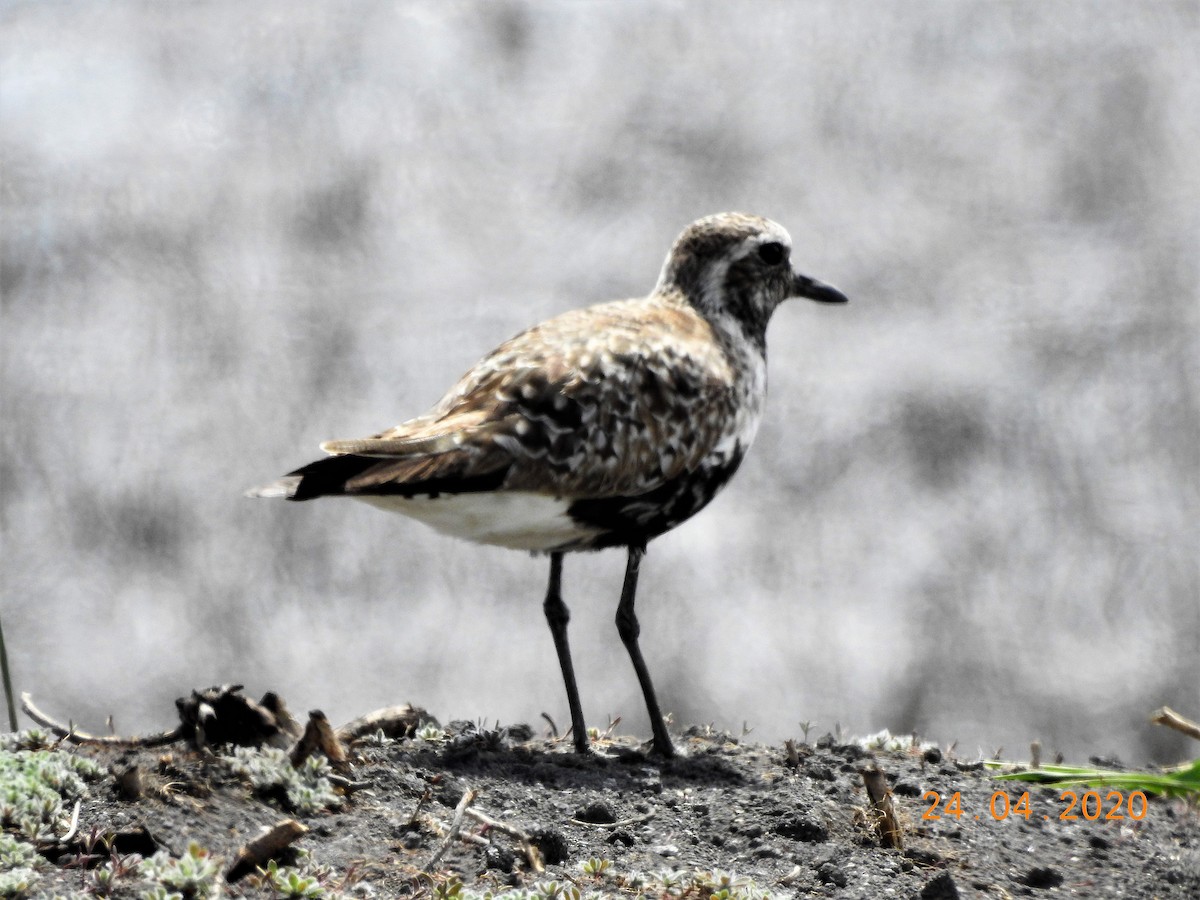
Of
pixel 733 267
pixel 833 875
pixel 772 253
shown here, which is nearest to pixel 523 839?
pixel 833 875

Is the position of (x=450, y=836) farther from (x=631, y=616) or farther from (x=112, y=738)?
(x=631, y=616)

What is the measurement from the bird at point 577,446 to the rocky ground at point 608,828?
530 millimetres

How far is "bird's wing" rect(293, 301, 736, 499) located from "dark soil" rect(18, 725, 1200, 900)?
88cm

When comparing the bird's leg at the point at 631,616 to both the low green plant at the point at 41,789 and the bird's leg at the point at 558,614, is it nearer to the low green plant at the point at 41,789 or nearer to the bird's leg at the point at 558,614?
the bird's leg at the point at 558,614

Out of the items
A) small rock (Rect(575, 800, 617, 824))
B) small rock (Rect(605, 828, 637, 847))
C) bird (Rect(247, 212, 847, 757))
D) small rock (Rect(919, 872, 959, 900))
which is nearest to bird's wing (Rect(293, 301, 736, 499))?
bird (Rect(247, 212, 847, 757))

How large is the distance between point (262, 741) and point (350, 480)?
864mm

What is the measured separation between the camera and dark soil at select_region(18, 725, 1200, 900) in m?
3.59

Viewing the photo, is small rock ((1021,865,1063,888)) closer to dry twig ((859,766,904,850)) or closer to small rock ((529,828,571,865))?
dry twig ((859,766,904,850))

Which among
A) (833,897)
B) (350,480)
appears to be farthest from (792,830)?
(350,480)

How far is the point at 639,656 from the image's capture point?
17.4 feet

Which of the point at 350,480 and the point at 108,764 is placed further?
the point at 350,480

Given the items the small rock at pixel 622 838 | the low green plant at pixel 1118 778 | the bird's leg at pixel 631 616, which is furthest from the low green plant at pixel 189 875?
the low green plant at pixel 1118 778

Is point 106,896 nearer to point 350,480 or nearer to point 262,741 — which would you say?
point 262,741

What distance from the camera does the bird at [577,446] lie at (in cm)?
451
